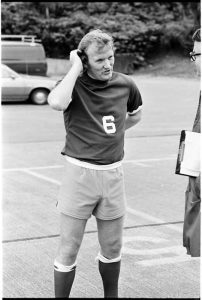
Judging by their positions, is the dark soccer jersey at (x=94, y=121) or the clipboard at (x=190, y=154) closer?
the clipboard at (x=190, y=154)

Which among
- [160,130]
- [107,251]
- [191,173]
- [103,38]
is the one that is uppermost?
[103,38]

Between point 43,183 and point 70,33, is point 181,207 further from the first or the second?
point 70,33

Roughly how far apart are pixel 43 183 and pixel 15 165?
1.51 m

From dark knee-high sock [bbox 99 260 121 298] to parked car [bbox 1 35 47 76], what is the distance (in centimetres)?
2313

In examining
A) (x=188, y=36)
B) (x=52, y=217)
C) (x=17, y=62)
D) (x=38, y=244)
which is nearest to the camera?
(x=38, y=244)

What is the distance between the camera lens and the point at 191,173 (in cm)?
313

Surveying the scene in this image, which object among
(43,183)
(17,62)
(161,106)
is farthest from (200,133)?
(17,62)

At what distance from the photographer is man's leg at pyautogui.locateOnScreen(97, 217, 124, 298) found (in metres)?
3.77

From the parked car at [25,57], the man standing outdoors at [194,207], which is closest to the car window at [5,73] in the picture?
the parked car at [25,57]

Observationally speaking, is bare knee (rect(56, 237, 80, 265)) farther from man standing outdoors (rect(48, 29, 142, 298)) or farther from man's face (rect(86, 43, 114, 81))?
man's face (rect(86, 43, 114, 81))

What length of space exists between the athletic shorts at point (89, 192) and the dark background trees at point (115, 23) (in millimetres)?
41628

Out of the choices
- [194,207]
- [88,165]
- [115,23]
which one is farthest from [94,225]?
[115,23]

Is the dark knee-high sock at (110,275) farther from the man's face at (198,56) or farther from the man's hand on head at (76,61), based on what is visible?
the man's face at (198,56)

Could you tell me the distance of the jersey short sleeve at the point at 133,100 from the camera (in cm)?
385
